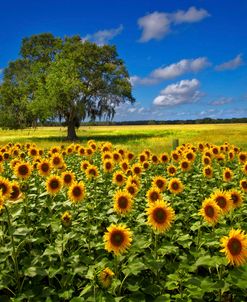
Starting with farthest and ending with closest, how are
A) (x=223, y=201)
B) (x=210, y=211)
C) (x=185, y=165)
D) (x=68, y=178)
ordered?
(x=185, y=165) → (x=68, y=178) → (x=223, y=201) → (x=210, y=211)

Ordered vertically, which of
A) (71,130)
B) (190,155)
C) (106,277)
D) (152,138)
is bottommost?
(152,138)

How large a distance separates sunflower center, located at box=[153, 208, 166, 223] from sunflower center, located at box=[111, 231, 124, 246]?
0.72m

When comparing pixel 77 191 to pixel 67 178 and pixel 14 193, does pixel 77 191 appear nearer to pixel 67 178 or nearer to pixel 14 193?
pixel 67 178

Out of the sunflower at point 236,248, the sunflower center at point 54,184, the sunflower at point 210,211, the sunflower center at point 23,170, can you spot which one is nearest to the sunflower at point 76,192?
the sunflower center at point 54,184

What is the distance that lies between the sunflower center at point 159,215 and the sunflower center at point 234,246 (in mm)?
1044

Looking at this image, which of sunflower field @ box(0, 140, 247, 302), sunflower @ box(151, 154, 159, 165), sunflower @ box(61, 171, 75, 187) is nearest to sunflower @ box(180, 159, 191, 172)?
sunflower @ box(151, 154, 159, 165)

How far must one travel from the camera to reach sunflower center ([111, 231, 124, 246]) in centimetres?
484

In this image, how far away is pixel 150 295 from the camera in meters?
5.36

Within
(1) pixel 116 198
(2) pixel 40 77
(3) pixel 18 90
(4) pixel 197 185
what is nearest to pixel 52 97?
(2) pixel 40 77

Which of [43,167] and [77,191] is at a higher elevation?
[43,167]

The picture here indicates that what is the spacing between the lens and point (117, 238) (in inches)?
191

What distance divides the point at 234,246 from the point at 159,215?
114 cm

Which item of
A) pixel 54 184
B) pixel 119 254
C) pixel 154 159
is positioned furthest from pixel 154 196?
pixel 154 159

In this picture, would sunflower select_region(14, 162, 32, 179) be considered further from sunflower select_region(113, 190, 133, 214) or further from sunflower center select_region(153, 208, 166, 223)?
sunflower center select_region(153, 208, 166, 223)
